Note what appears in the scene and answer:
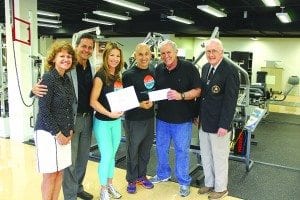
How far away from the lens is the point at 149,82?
3.22 m

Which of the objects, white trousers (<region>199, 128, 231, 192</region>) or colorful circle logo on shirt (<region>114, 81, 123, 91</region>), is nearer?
colorful circle logo on shirt (<region>114, 81, 123, 91</region>)

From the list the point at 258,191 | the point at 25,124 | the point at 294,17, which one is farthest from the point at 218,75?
the point at 294,17

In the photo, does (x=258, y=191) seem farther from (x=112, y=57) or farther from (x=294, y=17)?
(x=294, y=17)

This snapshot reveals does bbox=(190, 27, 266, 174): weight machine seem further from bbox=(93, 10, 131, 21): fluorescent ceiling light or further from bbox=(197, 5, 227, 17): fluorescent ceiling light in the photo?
bbox=(93, 10, 131, 21): fluorescent ceiling light

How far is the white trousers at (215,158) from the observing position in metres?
3.16

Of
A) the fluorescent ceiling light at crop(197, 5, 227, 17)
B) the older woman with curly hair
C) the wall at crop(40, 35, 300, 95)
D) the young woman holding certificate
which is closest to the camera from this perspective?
the older woman with curly hair

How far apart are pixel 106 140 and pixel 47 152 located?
0.66 m

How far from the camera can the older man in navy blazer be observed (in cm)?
303

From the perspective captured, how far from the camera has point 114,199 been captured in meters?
3.16

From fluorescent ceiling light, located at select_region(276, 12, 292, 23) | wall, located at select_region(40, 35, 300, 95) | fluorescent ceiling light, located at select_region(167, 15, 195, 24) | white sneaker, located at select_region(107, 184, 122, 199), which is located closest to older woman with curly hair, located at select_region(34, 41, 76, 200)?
white sneaker, located at select_region(107, 184, 122, 199)

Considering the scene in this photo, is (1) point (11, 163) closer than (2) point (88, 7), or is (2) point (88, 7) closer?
(1) point (11, 163)

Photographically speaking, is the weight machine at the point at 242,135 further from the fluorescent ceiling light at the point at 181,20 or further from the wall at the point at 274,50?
the wall at the point at 274,50

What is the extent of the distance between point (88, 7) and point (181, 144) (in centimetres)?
939

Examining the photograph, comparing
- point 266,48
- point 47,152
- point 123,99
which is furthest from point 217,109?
point 266,48
